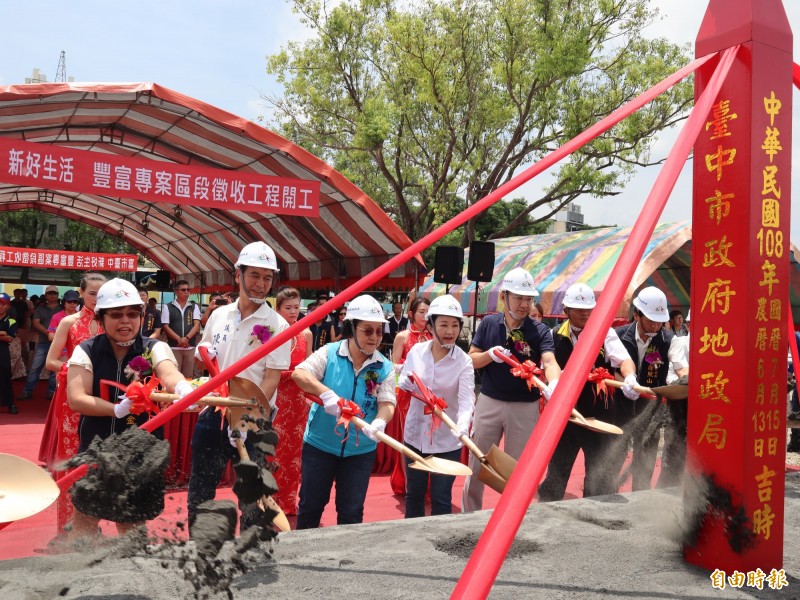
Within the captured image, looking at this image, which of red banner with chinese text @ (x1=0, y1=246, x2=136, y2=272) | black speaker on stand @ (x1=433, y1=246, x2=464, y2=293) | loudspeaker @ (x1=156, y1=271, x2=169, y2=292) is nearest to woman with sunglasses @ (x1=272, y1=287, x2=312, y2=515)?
black speaker on stand @ (x1=433, y1=246, x2=464, y2=293)

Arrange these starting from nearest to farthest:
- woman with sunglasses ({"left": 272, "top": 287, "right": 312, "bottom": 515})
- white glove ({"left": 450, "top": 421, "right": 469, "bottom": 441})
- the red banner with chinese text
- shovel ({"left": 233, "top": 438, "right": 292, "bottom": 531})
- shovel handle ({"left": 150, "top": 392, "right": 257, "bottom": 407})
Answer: shovel ({"left": 233, "top": 438, "right": 292, "bottom": 531})
shovel handle ({"left": 150, "top": 392, "right": 257, "bottom": 407})
white glove ({"left": 450, "top": 421, "right": 469, "bottom": 441})
woman with sunglasses ({"left": 272, "top": 287, "right": 312, "bottom": 515})
the red banner with chinese text

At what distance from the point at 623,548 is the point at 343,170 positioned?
53.0ft

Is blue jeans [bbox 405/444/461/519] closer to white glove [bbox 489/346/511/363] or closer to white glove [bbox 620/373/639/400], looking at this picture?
white glove [bbox 489/346/511/363]

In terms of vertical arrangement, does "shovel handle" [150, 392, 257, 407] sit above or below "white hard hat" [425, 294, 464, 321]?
below

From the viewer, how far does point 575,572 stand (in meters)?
1.88

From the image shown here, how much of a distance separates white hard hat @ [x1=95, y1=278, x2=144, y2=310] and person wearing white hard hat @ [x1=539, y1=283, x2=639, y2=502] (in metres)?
2.41

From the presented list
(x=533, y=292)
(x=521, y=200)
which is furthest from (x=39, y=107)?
(x=521, y=200)

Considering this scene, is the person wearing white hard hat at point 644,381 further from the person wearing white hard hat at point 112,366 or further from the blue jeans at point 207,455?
the person wearing white hard hat at point 112,366

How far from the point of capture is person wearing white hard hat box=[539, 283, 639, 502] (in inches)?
151

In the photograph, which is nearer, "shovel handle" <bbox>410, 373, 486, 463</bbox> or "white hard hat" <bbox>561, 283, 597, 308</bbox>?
"shovel handle" <bbox>410, 373, 486, 463</bbox>

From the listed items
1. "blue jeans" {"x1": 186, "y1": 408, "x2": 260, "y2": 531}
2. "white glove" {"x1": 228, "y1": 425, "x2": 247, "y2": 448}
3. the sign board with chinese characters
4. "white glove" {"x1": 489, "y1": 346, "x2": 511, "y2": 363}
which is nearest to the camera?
"white glove" {"x1": 228, "y1": 425, "x2": 247, "y2": 448}

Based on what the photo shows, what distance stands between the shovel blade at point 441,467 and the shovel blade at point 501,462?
4.3 inches

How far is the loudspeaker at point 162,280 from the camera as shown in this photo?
16.9 m

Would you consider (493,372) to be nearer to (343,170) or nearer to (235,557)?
(235,557)
